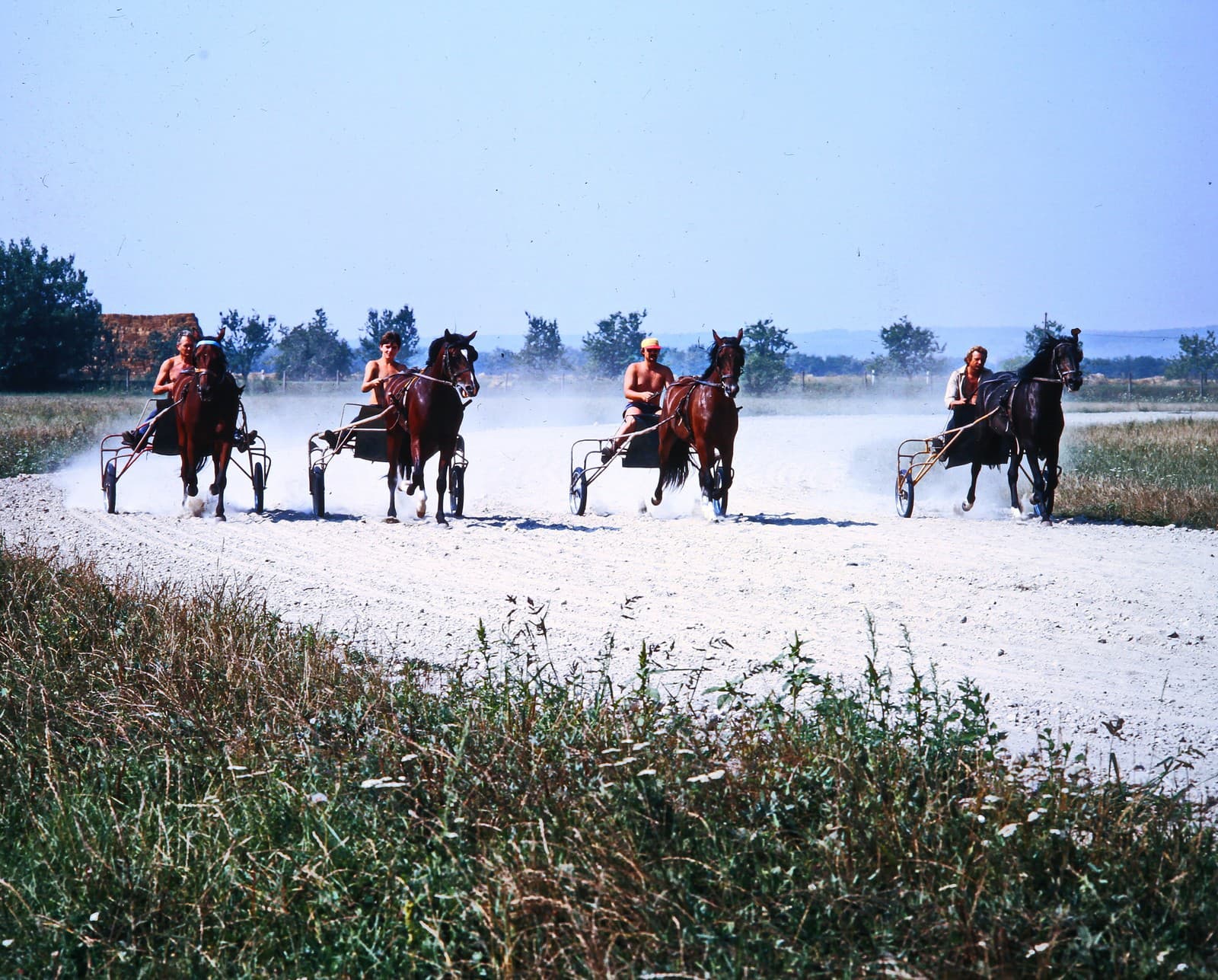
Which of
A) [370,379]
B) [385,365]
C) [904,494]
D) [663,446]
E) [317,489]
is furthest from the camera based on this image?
[370,379]

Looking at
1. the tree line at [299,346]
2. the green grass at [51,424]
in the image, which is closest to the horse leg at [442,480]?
the green grass at [51,424]

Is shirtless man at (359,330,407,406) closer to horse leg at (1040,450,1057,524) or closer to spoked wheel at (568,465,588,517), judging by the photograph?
Result: spoked wheel at (568,465,588,517)

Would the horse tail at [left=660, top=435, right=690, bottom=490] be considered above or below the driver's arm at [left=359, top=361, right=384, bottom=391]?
below

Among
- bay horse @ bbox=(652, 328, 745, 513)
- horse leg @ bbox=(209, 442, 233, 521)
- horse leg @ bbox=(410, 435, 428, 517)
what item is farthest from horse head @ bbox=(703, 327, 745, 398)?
horse leg @ bbox=(209, 442, 233, 521)

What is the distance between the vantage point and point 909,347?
79.5 meters

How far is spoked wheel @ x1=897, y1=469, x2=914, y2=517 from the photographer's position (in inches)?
620

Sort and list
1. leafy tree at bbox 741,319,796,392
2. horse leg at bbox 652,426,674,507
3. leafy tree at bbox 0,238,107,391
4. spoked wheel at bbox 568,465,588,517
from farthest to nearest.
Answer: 1. leafy tree at bbox 741,319,796,392
2. leafy tree at bbox 0,238,107,391
3. spoked wheel at bbox 568,465,588,517
4. horse leg at bbox 652,426,674,507

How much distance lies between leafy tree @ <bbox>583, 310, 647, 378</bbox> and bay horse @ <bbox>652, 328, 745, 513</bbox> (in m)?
52.6

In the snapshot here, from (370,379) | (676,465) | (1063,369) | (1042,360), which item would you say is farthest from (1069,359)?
(370,379)

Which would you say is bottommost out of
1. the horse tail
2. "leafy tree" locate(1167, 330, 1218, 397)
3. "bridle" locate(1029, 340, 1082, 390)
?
the horse tail

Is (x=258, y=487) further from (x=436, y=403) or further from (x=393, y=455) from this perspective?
(x=436, y=403)

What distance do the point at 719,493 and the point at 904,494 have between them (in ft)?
9.19

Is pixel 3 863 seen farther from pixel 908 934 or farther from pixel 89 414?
pixel 89 414

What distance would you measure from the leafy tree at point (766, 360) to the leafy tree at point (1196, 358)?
3829cm
